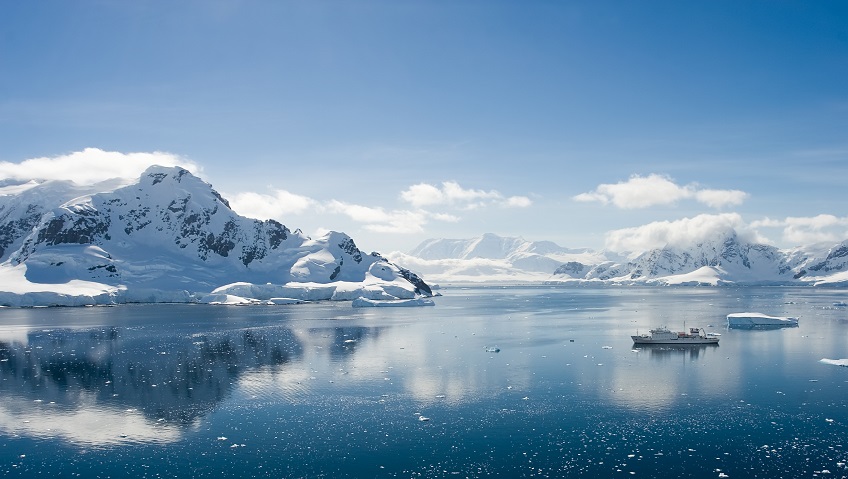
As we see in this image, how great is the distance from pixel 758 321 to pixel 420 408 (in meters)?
89.1

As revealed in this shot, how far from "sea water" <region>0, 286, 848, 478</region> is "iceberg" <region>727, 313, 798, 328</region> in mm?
17483

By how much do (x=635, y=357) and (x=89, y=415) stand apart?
60.1 m

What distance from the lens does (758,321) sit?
369 ft

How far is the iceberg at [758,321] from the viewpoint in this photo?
113m

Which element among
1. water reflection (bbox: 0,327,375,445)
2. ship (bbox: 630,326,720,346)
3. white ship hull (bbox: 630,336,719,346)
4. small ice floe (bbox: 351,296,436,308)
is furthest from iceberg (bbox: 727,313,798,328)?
small ice floe (bbox: 351,296,436,308)

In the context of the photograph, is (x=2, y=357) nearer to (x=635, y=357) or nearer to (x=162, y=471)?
(x=162, y=471)

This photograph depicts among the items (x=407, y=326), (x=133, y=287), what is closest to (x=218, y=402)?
(x=407, y=326)

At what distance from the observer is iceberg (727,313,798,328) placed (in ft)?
369

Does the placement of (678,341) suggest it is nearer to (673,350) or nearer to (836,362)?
(673,350)

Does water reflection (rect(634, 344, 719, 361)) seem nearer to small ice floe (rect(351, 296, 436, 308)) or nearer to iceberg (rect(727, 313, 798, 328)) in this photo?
iceberg (rect(727, 313, 798, 328))

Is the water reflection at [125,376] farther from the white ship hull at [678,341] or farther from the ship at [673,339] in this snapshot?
the ship at [673,339]

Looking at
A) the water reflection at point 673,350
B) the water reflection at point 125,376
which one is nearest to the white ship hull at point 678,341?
the water reflection at point 673,350

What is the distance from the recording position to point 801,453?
3719 centimetres

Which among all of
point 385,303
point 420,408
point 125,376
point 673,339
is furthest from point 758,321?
point 385,303
